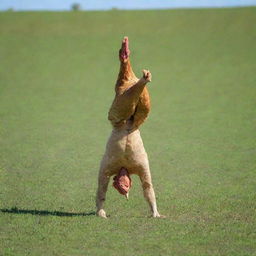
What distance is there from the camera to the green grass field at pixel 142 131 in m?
8.74

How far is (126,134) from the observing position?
30.2 ft

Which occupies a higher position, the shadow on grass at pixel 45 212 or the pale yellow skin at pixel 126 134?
the pale yellow skin at pixel 126 134

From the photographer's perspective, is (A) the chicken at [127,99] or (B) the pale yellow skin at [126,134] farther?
(B) the pale yellow skin at [126,134]

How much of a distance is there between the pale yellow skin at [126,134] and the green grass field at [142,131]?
0.74 meters

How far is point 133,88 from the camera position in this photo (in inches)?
347

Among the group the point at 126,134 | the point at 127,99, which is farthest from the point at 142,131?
the point at 127,99

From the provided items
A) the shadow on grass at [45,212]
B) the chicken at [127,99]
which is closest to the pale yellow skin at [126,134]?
the chicken at [127,99]

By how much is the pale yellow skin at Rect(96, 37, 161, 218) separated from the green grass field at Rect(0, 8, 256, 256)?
0.74 meters

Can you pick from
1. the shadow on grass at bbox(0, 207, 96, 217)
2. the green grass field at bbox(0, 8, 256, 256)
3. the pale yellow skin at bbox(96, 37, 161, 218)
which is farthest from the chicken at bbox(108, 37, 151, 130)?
the shadow on grass at bbox(0, 207, 96, 217)

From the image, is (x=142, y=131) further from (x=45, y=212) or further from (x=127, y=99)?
(x=127, y=99)

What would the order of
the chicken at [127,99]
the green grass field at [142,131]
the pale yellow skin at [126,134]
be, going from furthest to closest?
the pale yellow skin at [126,134] < the chicken at [127,99] < the green grass field at [142,131]

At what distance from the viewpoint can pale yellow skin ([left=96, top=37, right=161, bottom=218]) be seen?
9.04 meters

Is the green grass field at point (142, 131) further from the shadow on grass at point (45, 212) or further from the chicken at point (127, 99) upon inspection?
the chicken at point (127, 99)

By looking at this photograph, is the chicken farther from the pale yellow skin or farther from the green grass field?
the green grass field
